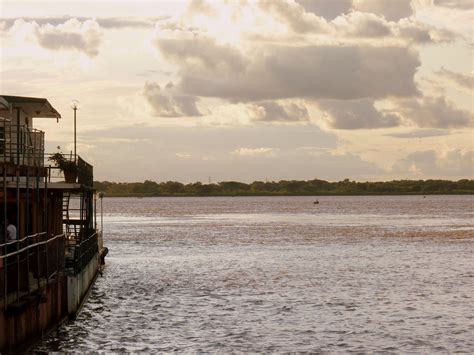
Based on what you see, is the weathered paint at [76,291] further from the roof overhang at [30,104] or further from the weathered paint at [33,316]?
the roof overhang at [30,104]

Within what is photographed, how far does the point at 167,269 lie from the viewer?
56062 mm

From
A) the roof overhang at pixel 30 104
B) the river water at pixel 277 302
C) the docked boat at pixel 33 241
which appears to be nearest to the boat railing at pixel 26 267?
the docked boat at pixel 33 241

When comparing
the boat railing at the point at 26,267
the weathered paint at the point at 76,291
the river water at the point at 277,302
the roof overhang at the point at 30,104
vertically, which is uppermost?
the roof overhang at the point at 30,104

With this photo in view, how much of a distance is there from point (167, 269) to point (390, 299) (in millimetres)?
20172

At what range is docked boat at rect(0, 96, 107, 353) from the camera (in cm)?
2311

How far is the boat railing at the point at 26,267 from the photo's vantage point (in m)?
22.1

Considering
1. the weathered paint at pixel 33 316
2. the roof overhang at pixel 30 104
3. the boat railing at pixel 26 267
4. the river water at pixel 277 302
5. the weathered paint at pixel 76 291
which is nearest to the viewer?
the weathered paint at pixel 33 316

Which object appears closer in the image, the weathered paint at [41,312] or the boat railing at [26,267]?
the weathered paint at [41,312]

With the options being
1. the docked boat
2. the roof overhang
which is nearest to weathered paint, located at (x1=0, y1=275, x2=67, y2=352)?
the docked boat

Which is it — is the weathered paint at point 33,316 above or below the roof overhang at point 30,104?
below

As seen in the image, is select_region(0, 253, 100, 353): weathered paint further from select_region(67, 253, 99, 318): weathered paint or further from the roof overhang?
the roof overhang

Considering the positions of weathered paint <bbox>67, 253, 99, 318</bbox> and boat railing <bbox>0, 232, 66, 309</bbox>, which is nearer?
boat railing <bbox>0, 232, 66, 309</bbox>

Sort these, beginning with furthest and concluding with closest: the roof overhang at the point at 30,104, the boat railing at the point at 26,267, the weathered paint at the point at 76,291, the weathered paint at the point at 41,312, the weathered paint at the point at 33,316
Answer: the roof overhang at the point at 30,104 < the weathered paint at the point at 76,291 < the boat railing at the point at 26,267 < the weathered paint at the point at 41,312 < the weathered paint at the point at 33,316

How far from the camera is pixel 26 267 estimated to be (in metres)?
24.5
